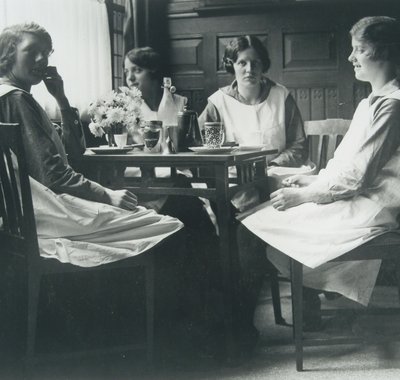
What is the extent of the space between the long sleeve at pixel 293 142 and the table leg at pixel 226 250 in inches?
48.8

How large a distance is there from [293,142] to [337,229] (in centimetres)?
154

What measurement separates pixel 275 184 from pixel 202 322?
84 centimetres

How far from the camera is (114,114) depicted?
119 inches

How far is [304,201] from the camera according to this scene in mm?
2561

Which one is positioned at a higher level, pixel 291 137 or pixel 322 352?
pixel 291 137

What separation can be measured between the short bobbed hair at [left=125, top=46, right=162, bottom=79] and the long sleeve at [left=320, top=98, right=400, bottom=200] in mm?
1864

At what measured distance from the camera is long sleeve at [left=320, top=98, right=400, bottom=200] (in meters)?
2.39

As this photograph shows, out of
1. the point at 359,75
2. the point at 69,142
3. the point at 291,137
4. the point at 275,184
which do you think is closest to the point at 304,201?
the point at 359,75

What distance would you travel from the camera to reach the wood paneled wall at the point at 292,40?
16.0ft

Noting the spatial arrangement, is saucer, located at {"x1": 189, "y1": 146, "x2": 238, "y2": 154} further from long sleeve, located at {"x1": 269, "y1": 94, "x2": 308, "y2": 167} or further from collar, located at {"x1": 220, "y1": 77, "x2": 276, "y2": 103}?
collar, located at {"x1": 220, "y1": 77, "x2": 276, "y2": 103}

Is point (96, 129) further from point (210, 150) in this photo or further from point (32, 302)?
point (32, 302)

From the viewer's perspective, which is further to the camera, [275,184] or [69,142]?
[275,184]

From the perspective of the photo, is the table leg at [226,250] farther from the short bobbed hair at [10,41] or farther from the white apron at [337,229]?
the short bobbed hair at [10,41]

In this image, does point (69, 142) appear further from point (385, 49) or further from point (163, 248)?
point (385, 49)
